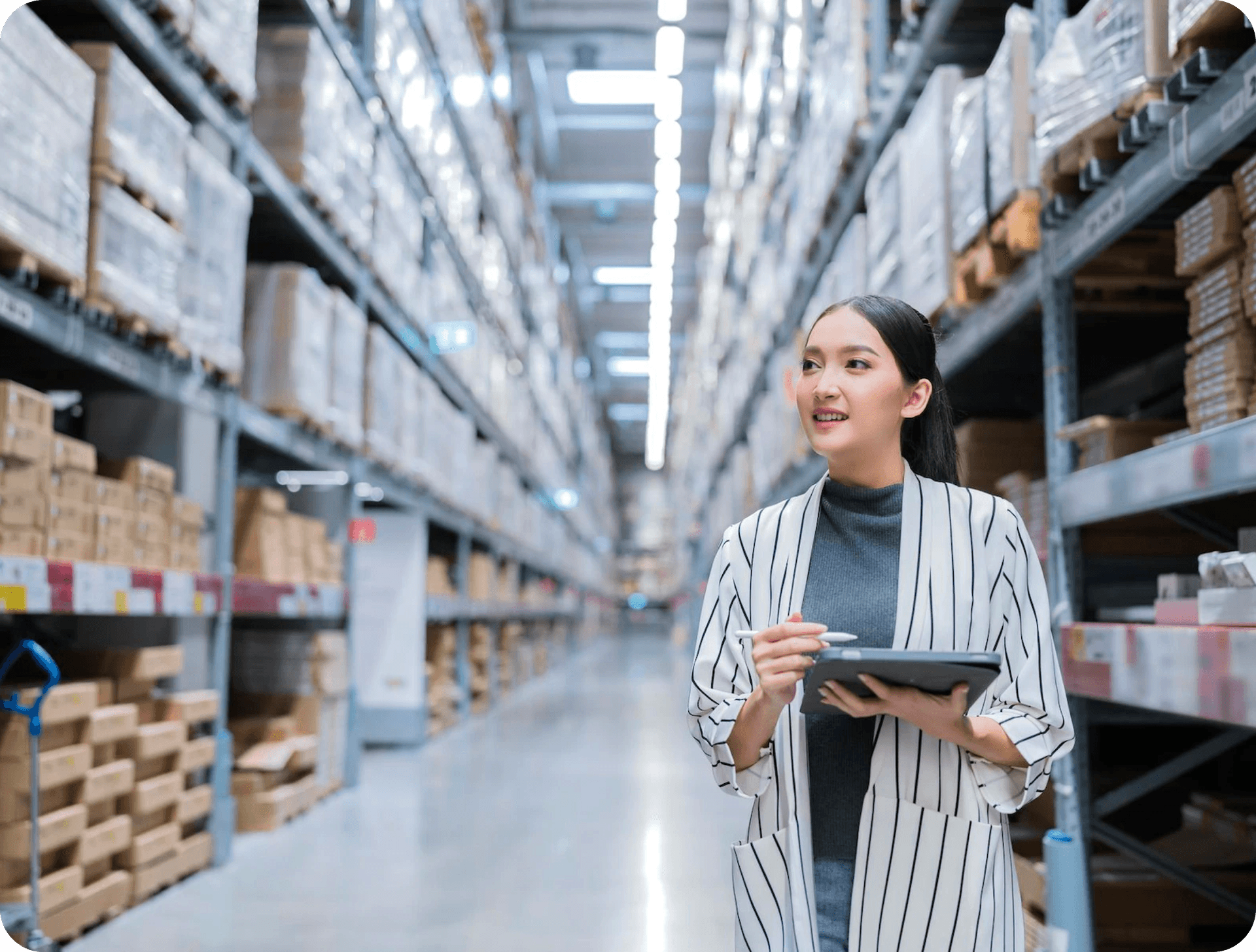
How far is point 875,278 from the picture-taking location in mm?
5613

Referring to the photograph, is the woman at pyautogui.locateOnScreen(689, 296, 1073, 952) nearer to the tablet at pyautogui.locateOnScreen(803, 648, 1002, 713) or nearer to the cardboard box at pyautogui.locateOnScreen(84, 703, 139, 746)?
the tablet at pyautogui.locateOnScreen(803, 648, 1002, 713)

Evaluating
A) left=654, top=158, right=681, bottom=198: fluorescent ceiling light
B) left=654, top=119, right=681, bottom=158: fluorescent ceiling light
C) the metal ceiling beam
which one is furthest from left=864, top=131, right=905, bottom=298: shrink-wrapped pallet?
the metal ceiling beam

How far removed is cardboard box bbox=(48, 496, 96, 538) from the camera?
11.6ft

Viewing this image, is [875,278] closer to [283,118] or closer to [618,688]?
[283,118]

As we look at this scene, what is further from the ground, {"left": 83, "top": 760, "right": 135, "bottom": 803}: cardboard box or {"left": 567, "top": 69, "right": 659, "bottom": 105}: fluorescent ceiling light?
{"left": 567, "top": 69, "right": 659, "bottom": 105}: fluorescent ceiling light

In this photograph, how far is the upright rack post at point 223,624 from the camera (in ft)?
15.7

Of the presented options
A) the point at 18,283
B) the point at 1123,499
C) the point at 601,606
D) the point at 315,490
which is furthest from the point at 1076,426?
the point at 601,606

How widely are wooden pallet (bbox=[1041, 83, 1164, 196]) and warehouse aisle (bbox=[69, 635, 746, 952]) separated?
8.84 feet

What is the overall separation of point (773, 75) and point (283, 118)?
5346mm

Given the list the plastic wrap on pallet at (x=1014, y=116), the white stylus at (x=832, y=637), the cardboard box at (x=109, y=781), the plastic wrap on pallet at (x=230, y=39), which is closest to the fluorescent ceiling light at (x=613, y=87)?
the plastic wrap on pallet at (x=230, y=39)

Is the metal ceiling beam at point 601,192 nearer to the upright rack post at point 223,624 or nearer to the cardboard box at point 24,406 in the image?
the upright rack post at point 223,624

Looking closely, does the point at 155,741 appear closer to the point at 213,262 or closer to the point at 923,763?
the point at 213,262

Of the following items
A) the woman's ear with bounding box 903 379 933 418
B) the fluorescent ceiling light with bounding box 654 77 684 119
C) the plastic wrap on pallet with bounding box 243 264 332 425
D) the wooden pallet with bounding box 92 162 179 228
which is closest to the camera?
the woman's ear with bounding box 903 379 933 418

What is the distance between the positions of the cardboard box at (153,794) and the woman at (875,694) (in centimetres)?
317
